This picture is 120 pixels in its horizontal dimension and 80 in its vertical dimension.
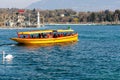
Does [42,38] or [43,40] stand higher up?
[42,38]

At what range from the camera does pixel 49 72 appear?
144 feet

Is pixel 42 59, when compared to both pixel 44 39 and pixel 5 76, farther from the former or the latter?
pixel 44 39

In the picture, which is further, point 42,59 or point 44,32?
point 44,32

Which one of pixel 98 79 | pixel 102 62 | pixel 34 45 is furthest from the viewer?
pixel 34 45

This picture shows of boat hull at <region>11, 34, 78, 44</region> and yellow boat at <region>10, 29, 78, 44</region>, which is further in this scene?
yellow boat at <region>10, 29, 78, 44</region>

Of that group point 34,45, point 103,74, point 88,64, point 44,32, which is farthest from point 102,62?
point 44,32

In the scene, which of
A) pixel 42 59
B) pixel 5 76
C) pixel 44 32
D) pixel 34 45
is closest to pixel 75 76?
pixel 5 76

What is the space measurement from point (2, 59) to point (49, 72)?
13672 mm

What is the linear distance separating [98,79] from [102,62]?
13017mm

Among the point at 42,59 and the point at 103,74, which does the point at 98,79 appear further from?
the point at 42,59

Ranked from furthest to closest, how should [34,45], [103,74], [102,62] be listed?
[34,45]
[102,62]
[103,74]

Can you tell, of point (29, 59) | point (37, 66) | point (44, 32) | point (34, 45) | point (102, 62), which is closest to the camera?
point (37, 66)

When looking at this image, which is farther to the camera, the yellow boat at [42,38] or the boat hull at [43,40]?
→ the yellow boat at [42,38]

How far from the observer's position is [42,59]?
56312mm
